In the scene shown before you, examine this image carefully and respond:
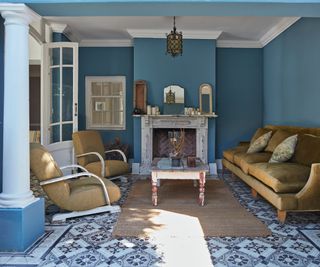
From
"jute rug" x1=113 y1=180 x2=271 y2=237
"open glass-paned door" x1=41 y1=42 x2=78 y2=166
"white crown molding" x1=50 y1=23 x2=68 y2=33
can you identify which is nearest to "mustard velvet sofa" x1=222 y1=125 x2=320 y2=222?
"jute rug" x1=113 y1=180 x2=271 y2=237

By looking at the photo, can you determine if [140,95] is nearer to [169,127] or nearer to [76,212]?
[169,127]

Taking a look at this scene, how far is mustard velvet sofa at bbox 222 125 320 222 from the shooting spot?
3.28 m

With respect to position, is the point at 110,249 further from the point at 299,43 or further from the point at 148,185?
the point at 299,43

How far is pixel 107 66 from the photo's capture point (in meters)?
7.13

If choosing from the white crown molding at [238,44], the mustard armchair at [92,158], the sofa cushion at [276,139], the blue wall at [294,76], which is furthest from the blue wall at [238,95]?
the mustard armchair at [92,158]

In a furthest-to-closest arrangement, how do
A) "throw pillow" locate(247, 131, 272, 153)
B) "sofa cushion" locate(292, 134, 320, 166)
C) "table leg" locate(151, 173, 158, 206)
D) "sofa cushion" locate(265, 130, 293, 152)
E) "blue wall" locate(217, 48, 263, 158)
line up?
"blue wall" locate(217, 48, 263, 158) < "throw pillow" locate(247, 131, 272, 153) < "sofa cushion" locate(265, 130, 293, 152) < "table leg" locate(151, 173, 158, 206) < "sofa cushion" locate(292, 134, 320, 166)

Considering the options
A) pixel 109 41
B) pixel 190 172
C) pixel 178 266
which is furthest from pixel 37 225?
pixel 109 41

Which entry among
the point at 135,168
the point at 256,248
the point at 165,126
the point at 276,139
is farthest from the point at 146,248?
the point at 165,126

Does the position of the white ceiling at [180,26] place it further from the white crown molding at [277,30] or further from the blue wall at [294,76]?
the blue wall at [294,76]

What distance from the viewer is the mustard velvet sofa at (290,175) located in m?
3.28

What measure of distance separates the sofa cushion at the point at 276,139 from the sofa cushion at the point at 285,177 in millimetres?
1126

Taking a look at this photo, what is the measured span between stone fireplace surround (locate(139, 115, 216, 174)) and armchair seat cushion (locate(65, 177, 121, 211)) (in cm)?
259

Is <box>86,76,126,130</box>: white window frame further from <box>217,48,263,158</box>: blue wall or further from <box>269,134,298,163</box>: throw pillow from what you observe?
<box>269,134,298,163</box>: throw pillow

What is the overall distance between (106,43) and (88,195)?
444 centimetres
